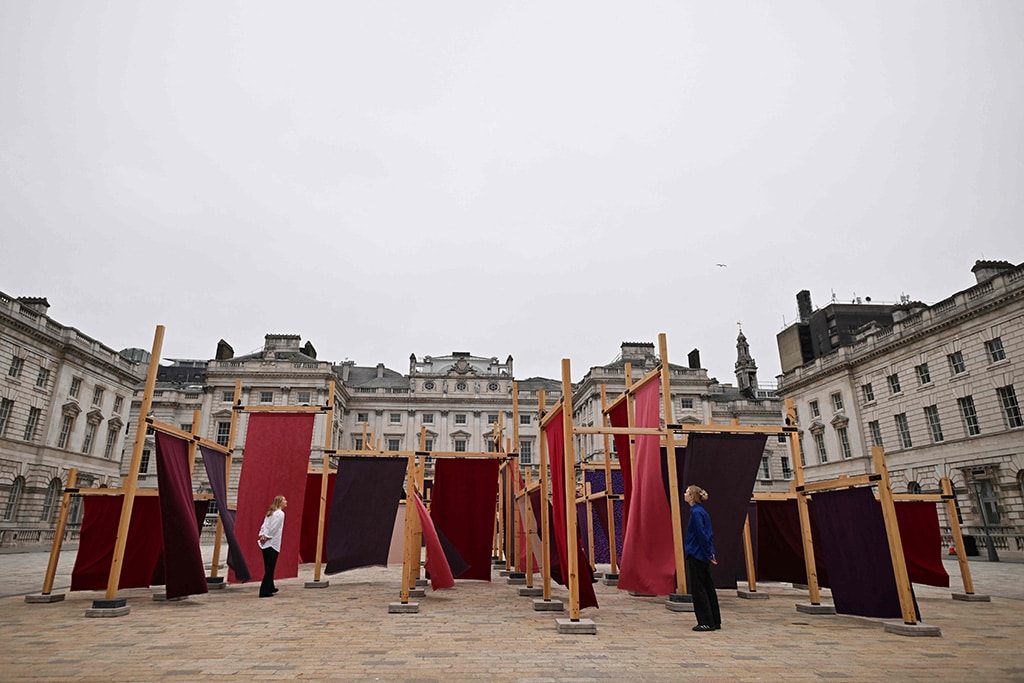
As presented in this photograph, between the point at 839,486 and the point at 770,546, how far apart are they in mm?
4467

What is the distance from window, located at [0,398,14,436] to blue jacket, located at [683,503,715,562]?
3614cm

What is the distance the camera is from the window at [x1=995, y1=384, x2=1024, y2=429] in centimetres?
2522

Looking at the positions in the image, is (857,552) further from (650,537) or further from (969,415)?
(969,415)

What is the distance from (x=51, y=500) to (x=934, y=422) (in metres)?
48.1

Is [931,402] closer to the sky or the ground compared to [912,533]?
closer to the sky

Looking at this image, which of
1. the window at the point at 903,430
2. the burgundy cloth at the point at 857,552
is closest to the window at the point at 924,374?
the window at the point at 903,430

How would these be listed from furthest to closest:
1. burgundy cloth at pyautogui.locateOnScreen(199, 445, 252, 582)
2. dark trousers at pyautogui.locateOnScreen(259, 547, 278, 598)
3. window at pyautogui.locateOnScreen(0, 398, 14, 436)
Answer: window at pyautogui.locateOnScreen(0, 398, 14, 436) < dark trousers at pyautogui.locateOnScreen(259, 547, 278, 598) < burgundy cloth at pyautogui.locateOnScreen(199, 445, 252, 582)

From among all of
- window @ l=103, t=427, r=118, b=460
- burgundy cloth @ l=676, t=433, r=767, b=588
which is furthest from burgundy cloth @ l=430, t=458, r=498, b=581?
window @ l=103, t=427, r=118, b=460

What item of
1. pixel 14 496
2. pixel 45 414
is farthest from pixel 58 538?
pixel 45 414

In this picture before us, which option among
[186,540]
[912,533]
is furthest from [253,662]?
[912,533]

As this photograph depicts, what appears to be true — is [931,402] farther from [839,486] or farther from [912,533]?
[839,486]

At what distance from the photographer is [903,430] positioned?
102 ft

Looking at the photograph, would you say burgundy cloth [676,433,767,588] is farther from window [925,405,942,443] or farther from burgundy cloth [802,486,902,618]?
window [925,405,942,443]

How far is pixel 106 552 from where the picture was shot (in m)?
10.0
